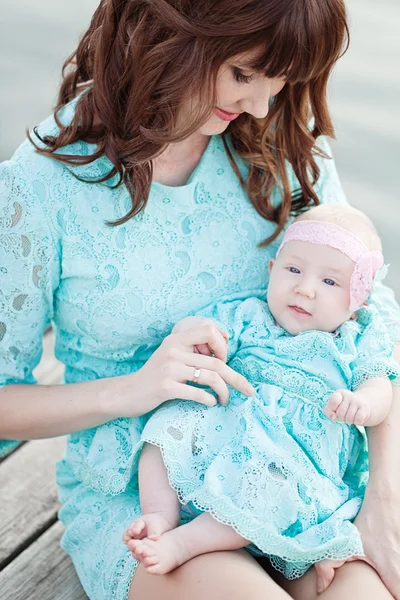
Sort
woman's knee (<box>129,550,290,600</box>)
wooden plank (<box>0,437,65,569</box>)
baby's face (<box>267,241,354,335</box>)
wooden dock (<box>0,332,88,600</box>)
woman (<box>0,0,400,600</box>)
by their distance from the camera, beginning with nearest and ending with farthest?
woman's knee (<box>129,550,290,600</box>), woman (<box>0,0,400,600</box>), baby's face (<box>267,241,354,335</box>), wooden dock (<box>0,332,88,600</box>), wooden plank (<box>0,437,65,569</box>)

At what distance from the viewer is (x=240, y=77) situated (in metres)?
1.37

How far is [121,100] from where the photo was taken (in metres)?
1.47

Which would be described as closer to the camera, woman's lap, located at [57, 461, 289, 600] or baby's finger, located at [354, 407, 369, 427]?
woman's lap, located at [57, 461, 289, 600]

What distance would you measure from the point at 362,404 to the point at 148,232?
0.54 m

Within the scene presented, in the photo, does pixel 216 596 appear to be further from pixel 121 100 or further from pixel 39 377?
pixel 39 377

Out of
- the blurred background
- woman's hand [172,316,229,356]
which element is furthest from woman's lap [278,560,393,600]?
the blurred background

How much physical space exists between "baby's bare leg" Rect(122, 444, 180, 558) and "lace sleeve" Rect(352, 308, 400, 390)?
0.40 metres

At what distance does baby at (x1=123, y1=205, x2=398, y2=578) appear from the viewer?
1287mm

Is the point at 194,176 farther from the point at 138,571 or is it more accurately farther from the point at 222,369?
the point at 138,571

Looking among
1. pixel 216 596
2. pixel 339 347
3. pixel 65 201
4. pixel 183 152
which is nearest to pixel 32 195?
pixel 65 201

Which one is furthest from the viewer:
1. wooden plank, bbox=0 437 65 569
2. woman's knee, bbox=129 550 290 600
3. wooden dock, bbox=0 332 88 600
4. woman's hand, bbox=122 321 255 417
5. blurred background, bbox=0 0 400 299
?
blurred background, bbox=0 0 400 299

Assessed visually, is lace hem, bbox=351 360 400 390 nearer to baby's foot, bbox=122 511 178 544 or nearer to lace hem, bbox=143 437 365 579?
lace hem, bbox=143 437 365 579

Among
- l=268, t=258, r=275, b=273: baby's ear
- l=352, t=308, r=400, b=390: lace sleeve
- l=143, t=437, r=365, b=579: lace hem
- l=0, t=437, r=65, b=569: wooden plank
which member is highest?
l=268, t=258, r=275, b=273: baby's ear

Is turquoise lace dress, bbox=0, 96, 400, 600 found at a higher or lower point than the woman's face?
lower
